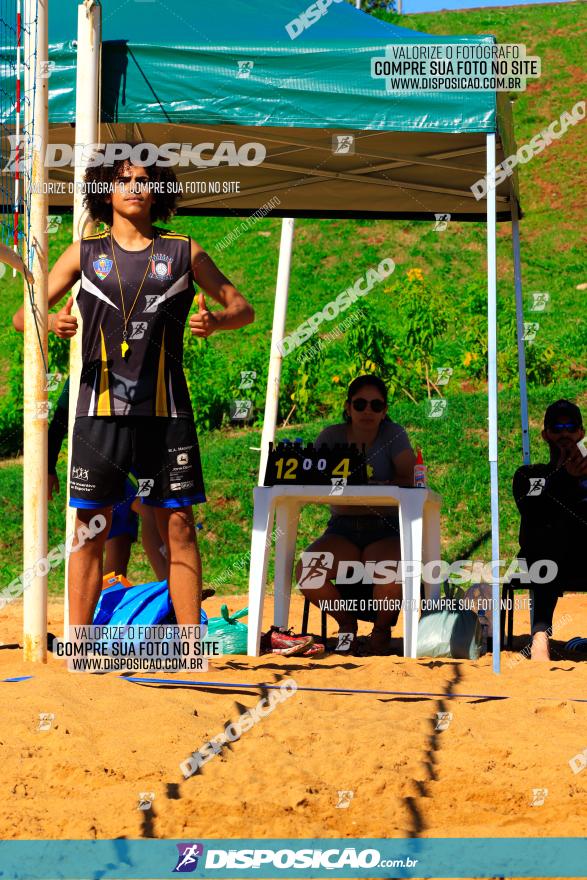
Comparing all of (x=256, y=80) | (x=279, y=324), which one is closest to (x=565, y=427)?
(x=256, y=80)

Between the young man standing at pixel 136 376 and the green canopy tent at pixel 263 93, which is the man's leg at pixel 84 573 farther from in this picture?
the green canopy tent at pixel 263 93

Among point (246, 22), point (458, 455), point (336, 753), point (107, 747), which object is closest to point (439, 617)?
point (336, 753)

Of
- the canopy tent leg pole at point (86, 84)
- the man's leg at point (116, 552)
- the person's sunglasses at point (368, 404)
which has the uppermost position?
the canopy tent leg pole at point (86, 84)

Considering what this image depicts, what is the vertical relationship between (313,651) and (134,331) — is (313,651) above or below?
below

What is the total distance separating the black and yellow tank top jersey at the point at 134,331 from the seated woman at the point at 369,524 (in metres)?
1.69

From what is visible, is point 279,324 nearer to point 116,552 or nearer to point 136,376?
point 116,552

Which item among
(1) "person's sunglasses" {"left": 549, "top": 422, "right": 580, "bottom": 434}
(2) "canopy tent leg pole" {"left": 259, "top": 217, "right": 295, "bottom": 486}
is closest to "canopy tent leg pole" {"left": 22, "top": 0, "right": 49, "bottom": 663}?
(1) "person's sunglasses" {"left": 549, "top": 422, "right": 580, "bottom": 434}

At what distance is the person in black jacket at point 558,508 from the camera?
5.46 m

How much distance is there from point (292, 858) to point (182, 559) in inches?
67.6

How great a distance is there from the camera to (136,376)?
410 cm

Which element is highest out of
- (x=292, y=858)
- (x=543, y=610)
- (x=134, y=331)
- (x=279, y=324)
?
(x=279, y=324)

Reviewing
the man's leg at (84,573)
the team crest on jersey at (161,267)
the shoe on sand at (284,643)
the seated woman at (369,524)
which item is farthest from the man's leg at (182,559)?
the seated woman at (369,524)

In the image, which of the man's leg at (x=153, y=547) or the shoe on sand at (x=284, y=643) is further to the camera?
the man's leg at (x=153, y=547)

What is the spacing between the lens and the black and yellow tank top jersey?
4105 millimetres
